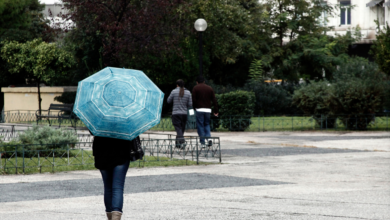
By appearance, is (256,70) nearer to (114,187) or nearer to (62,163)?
(62,163)

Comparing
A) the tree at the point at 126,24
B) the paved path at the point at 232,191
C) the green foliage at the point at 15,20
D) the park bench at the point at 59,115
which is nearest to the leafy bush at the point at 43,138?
the paved path at the point at 232,191

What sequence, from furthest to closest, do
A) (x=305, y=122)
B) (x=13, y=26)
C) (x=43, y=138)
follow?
(x=13, y=26) → (x=305, y=122) → (x=43, y=138)

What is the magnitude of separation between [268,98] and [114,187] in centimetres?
2507

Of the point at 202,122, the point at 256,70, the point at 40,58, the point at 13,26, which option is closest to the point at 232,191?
the point at 202,122

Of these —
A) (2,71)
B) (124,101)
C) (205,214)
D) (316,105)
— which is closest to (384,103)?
(316,105)

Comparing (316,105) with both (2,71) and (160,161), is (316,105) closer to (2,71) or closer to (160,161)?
(160,161)

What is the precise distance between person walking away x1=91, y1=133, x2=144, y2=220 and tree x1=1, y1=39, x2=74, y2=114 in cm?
2390

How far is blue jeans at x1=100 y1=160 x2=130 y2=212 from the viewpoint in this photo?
5.00 meters

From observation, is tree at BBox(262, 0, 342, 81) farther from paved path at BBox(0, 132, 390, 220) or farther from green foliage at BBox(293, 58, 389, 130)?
paved path at BBox(0, 132, 390, 220)

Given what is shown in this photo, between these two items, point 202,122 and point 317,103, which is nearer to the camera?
point 202,122

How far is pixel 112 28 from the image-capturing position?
883 inches

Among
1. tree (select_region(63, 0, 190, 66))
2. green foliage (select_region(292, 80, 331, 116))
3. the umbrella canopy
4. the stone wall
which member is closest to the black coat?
the umbrella canopy

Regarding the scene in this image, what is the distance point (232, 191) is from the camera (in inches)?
304

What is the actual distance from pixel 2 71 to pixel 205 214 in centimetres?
3145
